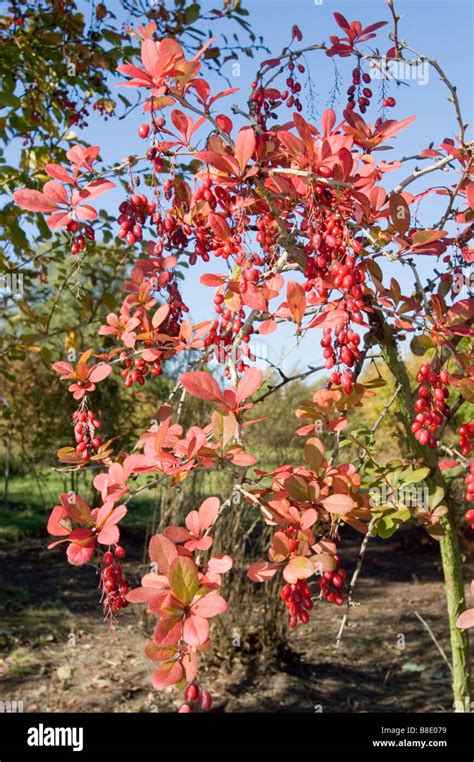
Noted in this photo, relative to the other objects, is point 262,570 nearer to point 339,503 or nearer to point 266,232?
point 339,503

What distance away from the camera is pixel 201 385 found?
1107 millimetres

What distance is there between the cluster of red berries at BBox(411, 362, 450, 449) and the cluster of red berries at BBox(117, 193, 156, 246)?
604 mm

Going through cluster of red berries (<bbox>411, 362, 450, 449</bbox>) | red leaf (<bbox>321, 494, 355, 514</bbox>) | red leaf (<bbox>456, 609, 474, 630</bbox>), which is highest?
cluster of red berries (<bbox>411, 362, 450, 449</bbox>)

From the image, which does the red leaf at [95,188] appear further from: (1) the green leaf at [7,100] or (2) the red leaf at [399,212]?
(1) the green leaf at [7,100]

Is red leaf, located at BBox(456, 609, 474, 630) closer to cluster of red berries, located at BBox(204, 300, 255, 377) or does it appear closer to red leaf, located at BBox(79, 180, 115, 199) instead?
cluster of red berries, located at BBox(204, 300, 255, 377)

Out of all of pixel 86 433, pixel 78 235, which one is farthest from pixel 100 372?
pixel 78 235

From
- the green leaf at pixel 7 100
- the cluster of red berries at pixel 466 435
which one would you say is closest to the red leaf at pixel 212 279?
the cluster of red berries at pixel 466 435

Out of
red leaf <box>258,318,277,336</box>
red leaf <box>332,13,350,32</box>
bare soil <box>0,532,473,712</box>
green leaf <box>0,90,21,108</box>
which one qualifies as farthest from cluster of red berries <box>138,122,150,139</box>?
bare soil <box>0,532,473,712</box>

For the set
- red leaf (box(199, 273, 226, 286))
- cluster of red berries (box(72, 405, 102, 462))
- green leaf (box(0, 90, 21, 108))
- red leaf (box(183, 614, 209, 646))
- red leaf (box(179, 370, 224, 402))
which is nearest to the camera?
red leaf (box(183, 614, 209, 646))

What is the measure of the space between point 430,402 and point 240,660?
2628mm

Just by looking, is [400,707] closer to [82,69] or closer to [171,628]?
[171,628]

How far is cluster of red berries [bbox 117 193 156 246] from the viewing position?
1.37 m

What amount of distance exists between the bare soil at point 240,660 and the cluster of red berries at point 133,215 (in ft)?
6.08

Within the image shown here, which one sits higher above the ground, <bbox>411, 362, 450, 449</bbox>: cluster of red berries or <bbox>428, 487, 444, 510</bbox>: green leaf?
<bbox>411, 362, 450, 449</bbox>: cluster of red berries
